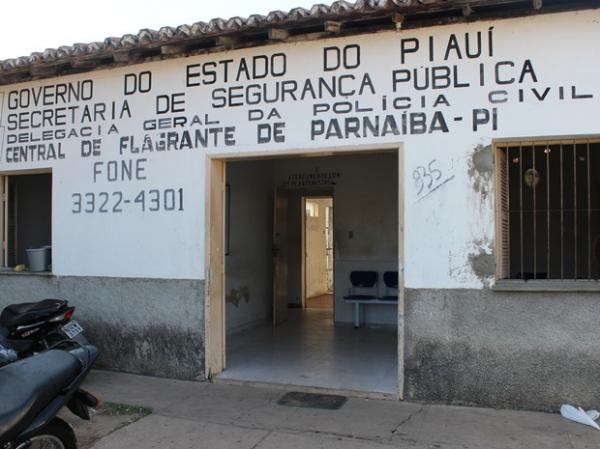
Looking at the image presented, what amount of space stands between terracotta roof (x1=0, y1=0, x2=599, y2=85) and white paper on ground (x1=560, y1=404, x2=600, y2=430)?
344 cm

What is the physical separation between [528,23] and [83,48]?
453cm

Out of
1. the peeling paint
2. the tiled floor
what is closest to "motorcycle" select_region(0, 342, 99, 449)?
the tiled floor

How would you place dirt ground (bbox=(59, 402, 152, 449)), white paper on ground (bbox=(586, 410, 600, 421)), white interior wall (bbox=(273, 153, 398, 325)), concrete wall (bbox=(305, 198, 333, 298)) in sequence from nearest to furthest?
dirt ground (bbox=(59, 402, 152, 449)) < white paper on ground (bbox=(586, 410, 600, 421)) < white interior wall (bbox=(273, 153, 398, 325)) < concrete wall (bbox=(305, 198, 333, 298))

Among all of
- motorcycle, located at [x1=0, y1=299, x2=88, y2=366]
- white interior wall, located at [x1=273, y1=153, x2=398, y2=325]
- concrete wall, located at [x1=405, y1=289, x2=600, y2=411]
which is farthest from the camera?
white interior wall, located at [x1=273, y1=153, x2=398, y2=325]

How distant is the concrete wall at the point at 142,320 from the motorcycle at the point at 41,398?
2.16 m

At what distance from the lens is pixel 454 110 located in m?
5.18

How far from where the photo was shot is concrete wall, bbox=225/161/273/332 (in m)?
8.87

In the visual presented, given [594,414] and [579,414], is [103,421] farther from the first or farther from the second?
Result: [594,414]

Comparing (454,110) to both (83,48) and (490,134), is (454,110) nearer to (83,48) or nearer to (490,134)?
(490,134)

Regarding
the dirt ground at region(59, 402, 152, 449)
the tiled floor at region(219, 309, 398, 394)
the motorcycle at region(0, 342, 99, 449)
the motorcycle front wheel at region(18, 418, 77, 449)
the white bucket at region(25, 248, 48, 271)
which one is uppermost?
the white bucket at region(25, 248, 48, 271)

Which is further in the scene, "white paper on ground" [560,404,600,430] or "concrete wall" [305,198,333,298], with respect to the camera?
"concrete wall" [305,198,333,298]

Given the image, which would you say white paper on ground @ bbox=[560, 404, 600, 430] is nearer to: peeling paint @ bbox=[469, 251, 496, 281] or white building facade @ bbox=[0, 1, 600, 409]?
white building facade @ bbox=[0, 1, 600, 409]

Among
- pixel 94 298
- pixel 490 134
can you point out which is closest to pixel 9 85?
pixel 94 298

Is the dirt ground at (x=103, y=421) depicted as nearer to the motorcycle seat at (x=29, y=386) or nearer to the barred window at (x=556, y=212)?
the motorcycle seat at (x=29, y=386)
